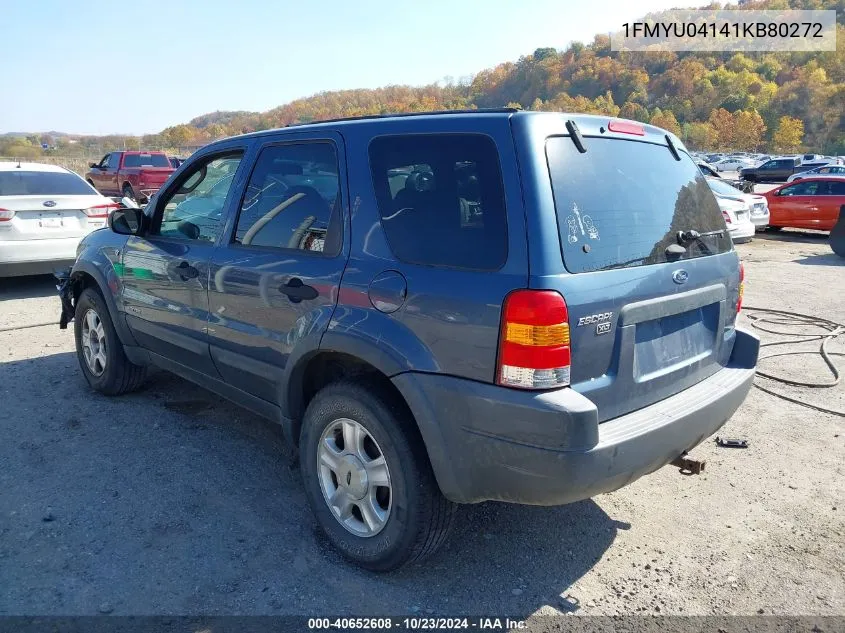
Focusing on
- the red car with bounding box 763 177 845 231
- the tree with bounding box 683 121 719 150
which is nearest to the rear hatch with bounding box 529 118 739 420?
the red car with bounding box 763 177 845 231

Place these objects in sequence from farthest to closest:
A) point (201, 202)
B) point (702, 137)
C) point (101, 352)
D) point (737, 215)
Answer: point (702, 137)
point (737, 215)
point (101, 352)
point (201, 202)

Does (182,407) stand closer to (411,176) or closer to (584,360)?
(411,176)

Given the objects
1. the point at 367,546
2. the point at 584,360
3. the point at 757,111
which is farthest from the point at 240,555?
the point at 757,111

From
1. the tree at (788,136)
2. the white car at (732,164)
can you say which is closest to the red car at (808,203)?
the white car at (732,164)

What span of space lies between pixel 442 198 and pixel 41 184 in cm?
792

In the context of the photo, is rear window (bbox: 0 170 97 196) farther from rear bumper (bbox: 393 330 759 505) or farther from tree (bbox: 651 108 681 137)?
tree (bbox: 651 108 681 137)

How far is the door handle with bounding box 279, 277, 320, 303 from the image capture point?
294 cm

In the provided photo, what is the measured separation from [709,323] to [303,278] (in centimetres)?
192

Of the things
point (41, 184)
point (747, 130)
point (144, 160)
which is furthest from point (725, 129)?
point (41, 184)

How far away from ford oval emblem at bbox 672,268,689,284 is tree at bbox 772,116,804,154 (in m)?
106

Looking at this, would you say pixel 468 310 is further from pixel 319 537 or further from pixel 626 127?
pixel 319 537

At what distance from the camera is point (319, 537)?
3.10 metres

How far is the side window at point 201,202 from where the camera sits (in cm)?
369

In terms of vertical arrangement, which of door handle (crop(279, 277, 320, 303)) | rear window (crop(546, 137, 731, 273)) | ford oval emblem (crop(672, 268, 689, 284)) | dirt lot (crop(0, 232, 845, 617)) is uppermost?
rear window (crop(546, 137, 731, 273))
